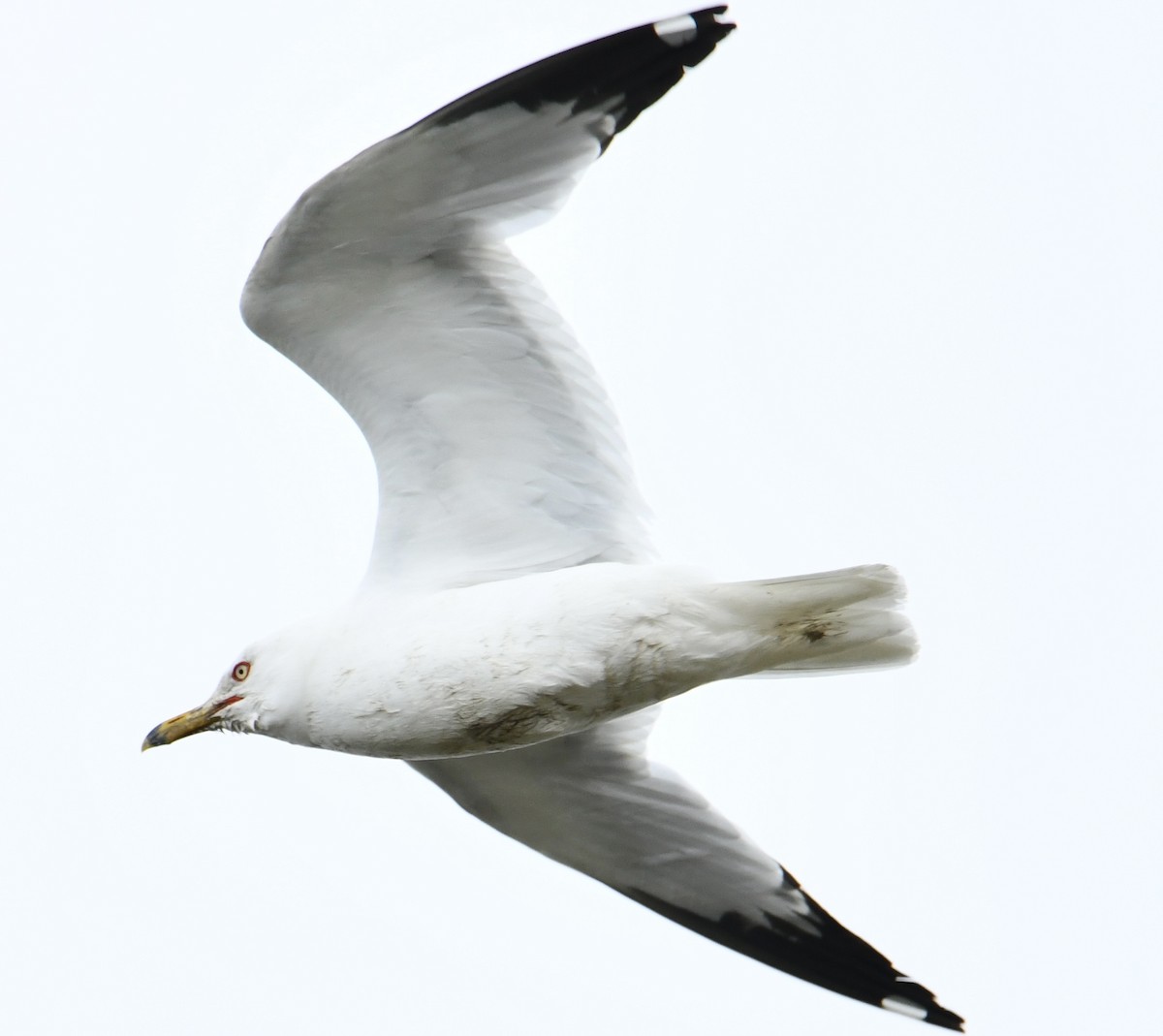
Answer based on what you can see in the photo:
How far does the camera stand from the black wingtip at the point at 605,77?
662 centimetres

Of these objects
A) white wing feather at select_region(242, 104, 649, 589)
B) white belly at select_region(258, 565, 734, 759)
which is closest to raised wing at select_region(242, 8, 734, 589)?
white wing feather at select_region(242, 104, 649, 589)

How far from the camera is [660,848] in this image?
25.6 feet

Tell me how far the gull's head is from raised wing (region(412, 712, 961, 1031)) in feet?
2.38

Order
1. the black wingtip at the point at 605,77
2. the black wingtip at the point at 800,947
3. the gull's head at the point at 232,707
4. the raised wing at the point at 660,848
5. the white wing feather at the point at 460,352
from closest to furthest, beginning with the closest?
1. the black wingtip at the point at 605,77
2. the white wing feather at the point at 460,352
3. the gull's head at the point at 232,707
4. the raised wing at the point at 660,848
5. the black wingtip at the point at 800,947

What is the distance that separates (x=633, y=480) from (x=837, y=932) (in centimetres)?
199

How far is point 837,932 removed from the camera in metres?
7.90

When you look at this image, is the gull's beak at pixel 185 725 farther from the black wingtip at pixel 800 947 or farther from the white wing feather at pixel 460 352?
the black wingtip at pixel 800 947

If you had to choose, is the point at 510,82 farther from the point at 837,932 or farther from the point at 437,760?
the point at 837,932

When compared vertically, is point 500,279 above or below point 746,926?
above

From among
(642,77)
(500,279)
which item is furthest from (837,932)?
(642,77)

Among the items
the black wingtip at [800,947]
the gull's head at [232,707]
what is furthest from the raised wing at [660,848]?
the gull's head at [232,707]

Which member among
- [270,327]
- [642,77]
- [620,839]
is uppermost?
[642,77]

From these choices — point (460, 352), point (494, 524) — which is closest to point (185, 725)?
point (494, 524)

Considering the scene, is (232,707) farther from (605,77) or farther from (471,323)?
(605,77)
